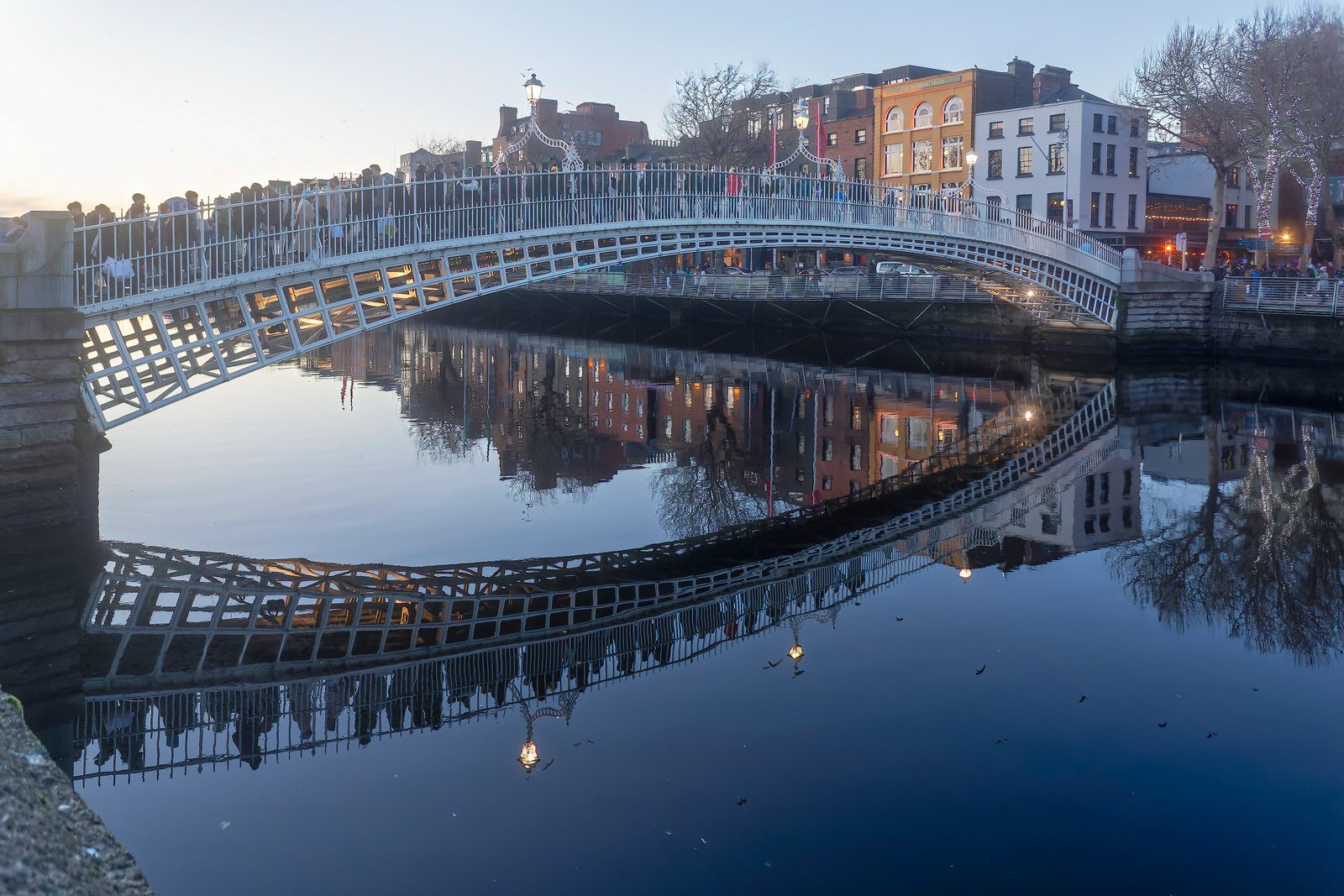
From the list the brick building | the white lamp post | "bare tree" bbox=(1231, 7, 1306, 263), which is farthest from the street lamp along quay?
the brick building

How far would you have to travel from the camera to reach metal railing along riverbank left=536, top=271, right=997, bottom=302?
36.5 metres

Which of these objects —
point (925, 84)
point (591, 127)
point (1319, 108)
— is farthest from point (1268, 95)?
point (591, 127)

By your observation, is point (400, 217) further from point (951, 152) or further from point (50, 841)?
point (951, 152)

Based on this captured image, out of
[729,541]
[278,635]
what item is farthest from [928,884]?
[729,541]

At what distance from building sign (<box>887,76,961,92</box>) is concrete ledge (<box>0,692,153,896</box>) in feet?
162

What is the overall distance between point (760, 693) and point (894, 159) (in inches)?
1851

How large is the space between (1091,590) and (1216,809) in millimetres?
4831

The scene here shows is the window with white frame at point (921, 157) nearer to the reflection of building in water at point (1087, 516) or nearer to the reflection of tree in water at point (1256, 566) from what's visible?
the reflection of building in water at point (1087, 516)

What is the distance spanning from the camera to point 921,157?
169 ft

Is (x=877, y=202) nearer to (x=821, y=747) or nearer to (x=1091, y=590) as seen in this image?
(x=1091, y=590)

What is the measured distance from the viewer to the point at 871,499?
16.1 meters

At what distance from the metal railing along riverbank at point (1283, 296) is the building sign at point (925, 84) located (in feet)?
70.2

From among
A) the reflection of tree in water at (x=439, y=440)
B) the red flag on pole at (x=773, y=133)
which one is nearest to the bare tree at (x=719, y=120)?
the red flag on pole at (x=773, y=133)

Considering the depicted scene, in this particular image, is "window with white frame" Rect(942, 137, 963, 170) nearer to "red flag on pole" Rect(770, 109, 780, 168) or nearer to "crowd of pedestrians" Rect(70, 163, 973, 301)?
"red flag on pole" Rect(770, 109, 780, 168)
